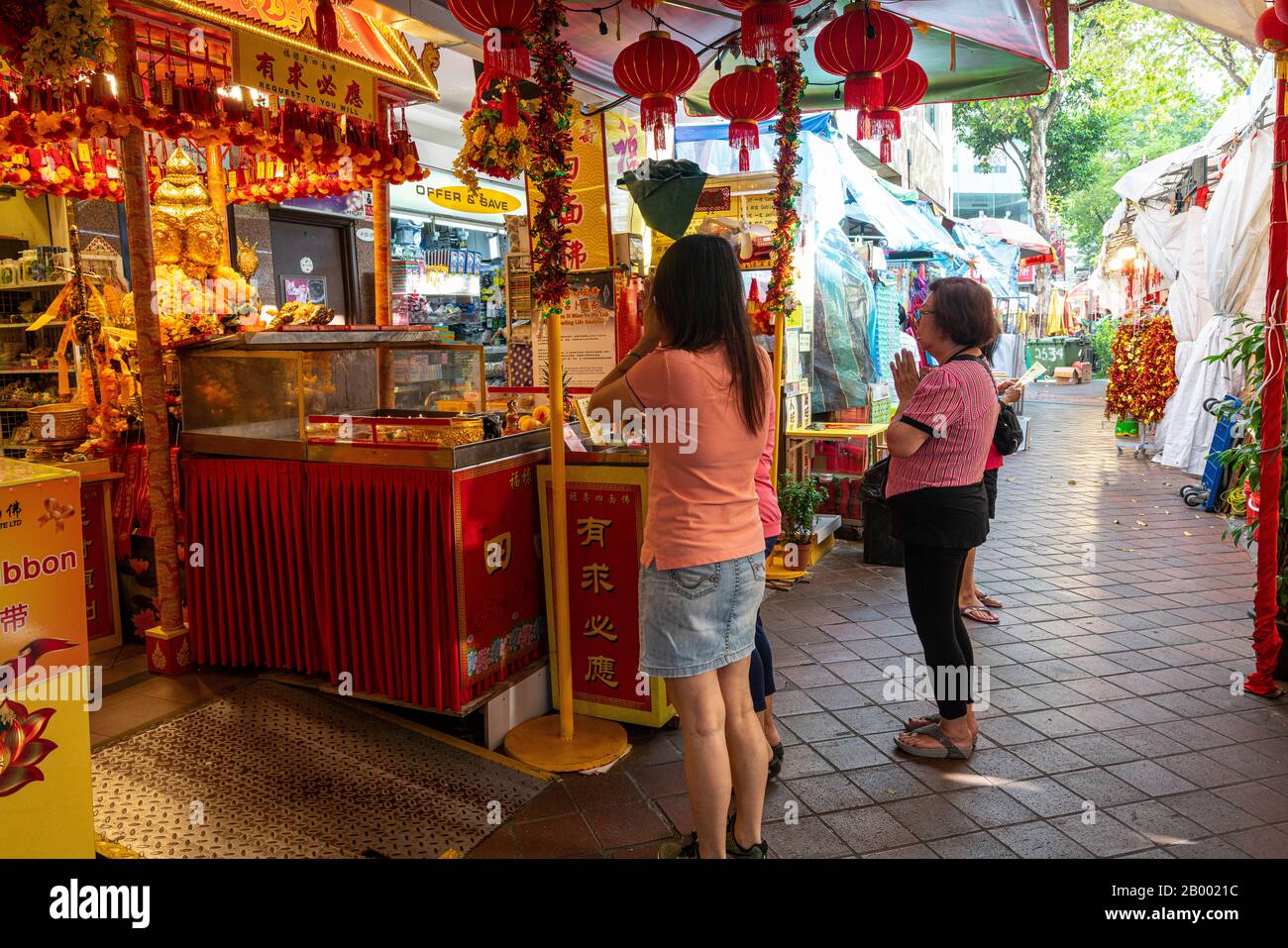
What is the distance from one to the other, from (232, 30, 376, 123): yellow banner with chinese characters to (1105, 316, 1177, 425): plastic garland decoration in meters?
11.0

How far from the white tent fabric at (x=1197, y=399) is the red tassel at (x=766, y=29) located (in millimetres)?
7029

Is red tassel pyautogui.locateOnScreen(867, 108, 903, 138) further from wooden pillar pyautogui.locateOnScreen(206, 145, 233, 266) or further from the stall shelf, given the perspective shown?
wooden pillar pyautogui.locateOnScreen(206, 145, 233, 266)

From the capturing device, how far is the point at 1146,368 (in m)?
12.1

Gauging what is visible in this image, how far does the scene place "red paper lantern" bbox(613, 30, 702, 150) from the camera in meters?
4.81

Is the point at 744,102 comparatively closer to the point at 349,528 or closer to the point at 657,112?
the point at 657,112

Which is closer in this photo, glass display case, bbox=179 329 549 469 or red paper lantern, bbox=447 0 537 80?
red paper lantern, bbox=447 0 537 80

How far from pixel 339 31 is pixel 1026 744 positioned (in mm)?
5159

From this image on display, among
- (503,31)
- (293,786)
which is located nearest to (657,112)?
(503,31)

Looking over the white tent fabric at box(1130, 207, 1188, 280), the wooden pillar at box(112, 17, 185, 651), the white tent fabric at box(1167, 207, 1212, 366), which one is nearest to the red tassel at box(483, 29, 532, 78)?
the wooden pillar at box(112, 17, 185, 651)

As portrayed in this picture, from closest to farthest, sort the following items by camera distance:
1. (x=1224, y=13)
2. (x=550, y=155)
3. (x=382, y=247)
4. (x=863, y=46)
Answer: (x=550, y=155) → (x=1224, y=13) → (x=863, y=46) → (x=382, y=247)

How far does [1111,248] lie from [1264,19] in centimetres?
1475

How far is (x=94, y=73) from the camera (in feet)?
12.3
